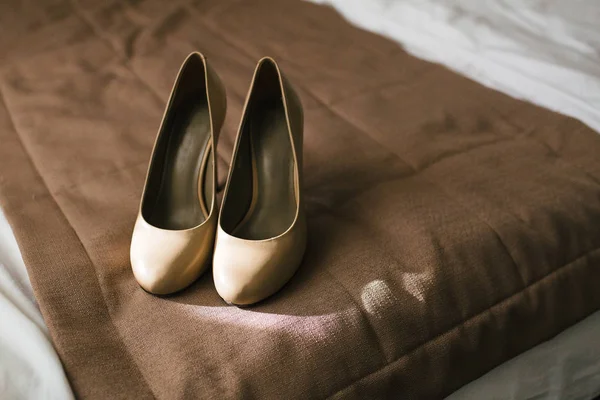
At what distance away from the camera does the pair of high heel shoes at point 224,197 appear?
0.69 meters

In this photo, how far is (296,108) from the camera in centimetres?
83

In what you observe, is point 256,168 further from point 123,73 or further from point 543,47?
point 543,47

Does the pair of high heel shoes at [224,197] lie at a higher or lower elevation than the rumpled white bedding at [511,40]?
lower

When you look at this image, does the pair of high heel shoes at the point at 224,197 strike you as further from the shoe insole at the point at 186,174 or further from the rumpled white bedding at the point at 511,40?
the rumpled white bedding at the point at 511,40

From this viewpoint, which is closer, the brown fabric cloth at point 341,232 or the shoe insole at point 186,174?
the brown fabric cloth at point 341,232

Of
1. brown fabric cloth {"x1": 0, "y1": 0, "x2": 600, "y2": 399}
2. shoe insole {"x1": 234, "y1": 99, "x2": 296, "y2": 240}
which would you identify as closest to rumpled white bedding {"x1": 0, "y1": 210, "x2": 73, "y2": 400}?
brown fabric cloth {"x1": 0, "y1": 0, "x2": 600, "y2": 399}

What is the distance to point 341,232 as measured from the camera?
0.79m

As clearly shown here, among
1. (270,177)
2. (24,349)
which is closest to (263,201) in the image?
(270,177)

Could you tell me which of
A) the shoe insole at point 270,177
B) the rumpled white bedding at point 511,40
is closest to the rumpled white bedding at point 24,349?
the shoe insole at point 270,177

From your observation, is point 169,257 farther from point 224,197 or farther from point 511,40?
point 511,40

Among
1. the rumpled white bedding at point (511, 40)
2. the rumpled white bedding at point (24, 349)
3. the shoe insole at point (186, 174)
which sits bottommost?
the rumpled white bedding at point (24, 349)

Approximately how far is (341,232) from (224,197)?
17cm

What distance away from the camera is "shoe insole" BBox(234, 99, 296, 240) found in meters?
0.81

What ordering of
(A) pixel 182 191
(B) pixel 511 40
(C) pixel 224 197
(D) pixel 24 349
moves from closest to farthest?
(D) pixel 24 349 → (C) pixel 224 197 → (A) pixel 182 191 → (B) pixel 511 40
